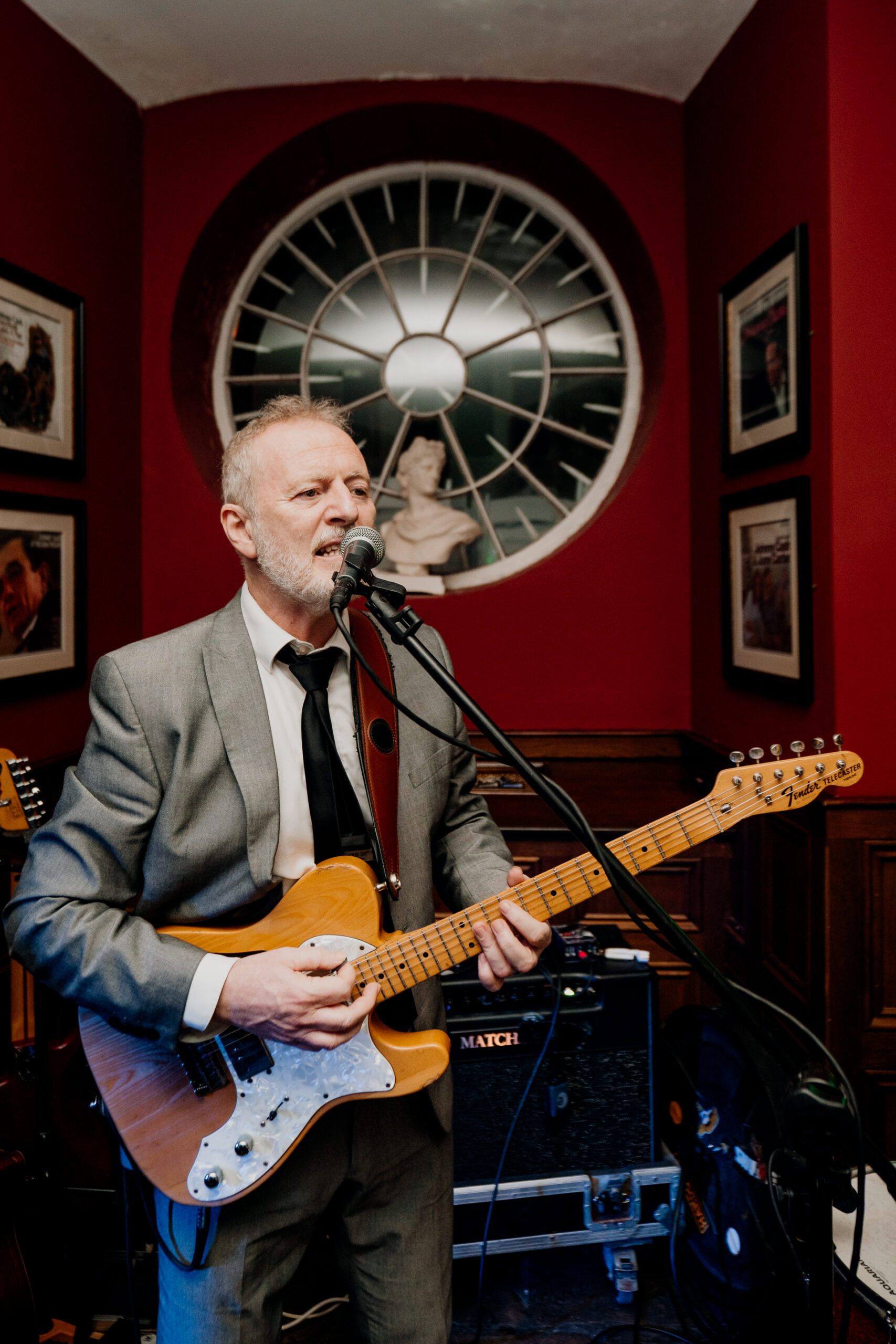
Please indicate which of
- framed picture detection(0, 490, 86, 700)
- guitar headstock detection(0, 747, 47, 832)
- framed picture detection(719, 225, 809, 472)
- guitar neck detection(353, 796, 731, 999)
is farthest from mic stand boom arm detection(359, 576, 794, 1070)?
framed picture detection(0, 490, 86, 700)

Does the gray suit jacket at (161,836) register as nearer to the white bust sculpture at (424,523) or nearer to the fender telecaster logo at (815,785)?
the fender telecaster logo at (815,785)

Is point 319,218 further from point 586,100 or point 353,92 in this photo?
point 586,100

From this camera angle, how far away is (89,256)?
3.13 m

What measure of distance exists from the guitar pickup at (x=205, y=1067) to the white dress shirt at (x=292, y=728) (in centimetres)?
26

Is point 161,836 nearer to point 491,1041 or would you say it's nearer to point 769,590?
point 491,1041

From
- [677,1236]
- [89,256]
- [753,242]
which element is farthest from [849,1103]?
[89,256]

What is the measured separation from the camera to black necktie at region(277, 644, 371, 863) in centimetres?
140

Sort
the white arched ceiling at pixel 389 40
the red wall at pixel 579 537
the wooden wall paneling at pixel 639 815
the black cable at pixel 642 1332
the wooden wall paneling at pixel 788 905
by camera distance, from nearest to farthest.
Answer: the black cable at pixel 642 1332, the wooden wall paneling at pixel 788 905, the wooden wall paneling at pixel 639 815, the white arched ceiling at pixel 389 40, the red wall at pixel 579 537

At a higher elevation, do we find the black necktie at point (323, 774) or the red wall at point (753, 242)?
the red wall at point (753, 242)

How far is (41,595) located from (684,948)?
2.47m

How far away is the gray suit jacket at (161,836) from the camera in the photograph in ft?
4.05

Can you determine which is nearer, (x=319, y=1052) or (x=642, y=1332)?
(x=319, y=1052)

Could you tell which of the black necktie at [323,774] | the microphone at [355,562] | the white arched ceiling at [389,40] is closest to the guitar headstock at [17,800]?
the black necktie at [323,774]

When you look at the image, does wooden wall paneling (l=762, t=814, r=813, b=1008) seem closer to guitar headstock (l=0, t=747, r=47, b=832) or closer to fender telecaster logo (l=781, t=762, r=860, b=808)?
fender telecaster logo (l=781, t=762, r=860, b=808)
